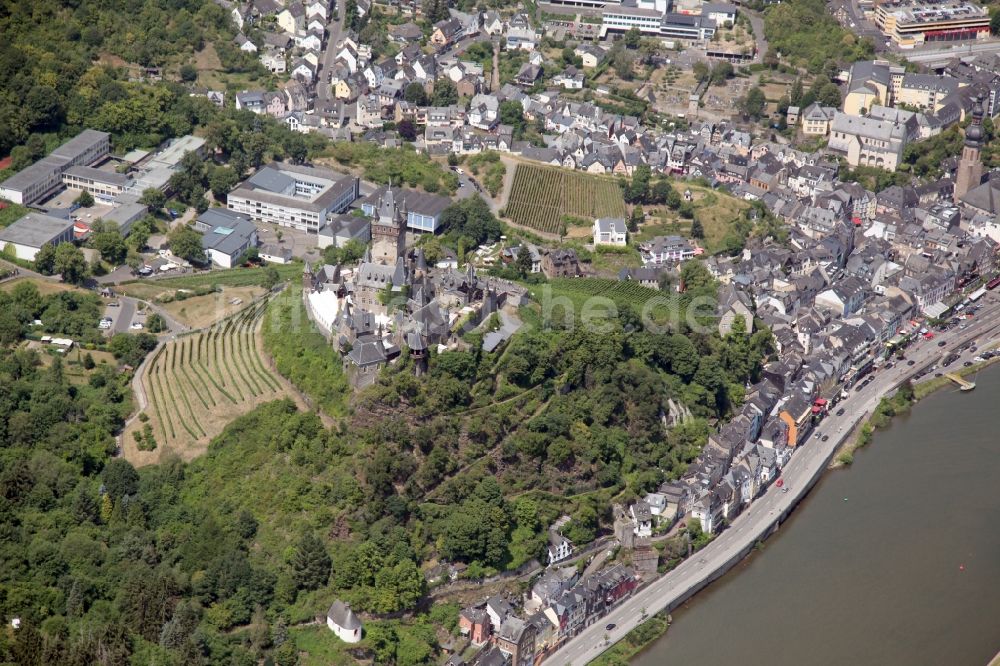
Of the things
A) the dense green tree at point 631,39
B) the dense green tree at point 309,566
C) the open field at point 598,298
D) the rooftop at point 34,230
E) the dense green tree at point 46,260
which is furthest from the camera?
the dense green tree at point 631,39

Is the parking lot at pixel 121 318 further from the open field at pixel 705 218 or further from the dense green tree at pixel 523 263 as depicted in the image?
the open field at pixel 705 218

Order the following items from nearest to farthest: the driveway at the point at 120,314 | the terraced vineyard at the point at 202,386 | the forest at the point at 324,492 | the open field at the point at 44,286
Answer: the forest at the point at 324,492 → the terraced vineyard at the point at 202,386 → the driveway at the point at 120,314 → the open field at the point at 44,286

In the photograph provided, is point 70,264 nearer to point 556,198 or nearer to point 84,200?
point 84,200

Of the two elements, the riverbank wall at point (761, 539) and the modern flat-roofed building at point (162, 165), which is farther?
the modern flat-roofed building at point (162, 165)

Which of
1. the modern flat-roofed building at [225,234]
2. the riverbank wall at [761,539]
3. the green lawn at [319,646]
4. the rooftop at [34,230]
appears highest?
the rooftop at [34,230]

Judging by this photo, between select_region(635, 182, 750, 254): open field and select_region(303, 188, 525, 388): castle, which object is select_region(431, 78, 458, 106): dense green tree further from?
select_region(303, 188, 525, 388): castle

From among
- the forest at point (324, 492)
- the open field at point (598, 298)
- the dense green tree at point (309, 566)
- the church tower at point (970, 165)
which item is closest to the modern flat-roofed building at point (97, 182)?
the forest at point (324, 492)

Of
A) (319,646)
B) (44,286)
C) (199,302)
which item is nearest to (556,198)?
(199,302)

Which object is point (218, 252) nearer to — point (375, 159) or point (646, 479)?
point (375, 159)
